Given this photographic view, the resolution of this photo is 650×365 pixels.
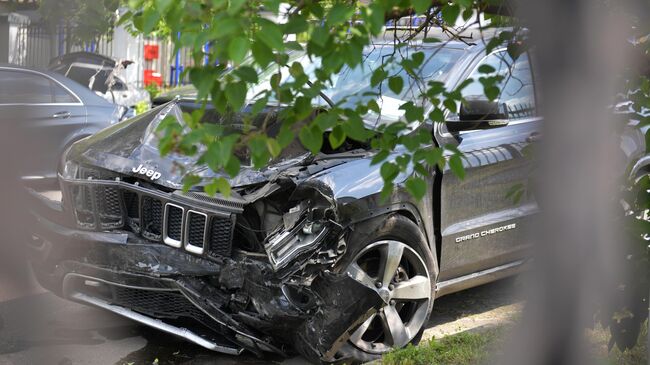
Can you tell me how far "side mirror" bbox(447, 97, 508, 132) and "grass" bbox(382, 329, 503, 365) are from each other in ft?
3.78

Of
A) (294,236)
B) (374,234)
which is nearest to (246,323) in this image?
(294,236)

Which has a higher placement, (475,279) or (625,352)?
(625,352)

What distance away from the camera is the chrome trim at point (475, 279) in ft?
17.5

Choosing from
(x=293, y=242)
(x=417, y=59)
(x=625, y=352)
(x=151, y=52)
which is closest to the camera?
(x=417, y=59)

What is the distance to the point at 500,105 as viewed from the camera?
542 centimetres

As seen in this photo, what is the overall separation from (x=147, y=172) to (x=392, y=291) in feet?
4.73

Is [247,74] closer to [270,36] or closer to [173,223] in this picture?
[270,36]

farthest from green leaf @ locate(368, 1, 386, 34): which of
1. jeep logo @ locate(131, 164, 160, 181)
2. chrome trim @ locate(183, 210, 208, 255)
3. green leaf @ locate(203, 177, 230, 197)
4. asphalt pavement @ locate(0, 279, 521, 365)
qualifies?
jeep logo @ locate(131, 164, 160, 181)

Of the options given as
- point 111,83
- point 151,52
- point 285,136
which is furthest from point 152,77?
point 285,136

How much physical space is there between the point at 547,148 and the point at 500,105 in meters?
3.89

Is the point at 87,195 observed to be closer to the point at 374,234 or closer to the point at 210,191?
the point at 374,234

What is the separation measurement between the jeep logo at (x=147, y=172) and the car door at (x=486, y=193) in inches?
62.4

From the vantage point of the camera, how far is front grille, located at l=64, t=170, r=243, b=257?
4586 mm

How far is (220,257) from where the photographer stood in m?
4.59
